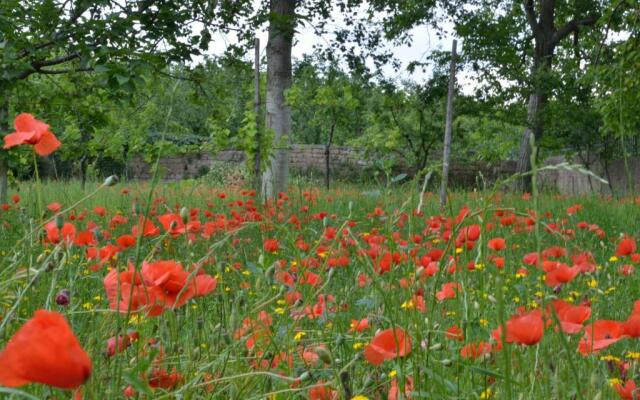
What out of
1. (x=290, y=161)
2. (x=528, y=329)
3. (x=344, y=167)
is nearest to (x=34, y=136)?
(x=528, y=329)

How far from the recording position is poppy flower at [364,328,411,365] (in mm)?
1019

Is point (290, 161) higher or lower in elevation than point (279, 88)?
lower

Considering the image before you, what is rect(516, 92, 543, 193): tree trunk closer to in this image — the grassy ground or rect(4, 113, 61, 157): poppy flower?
the grassy ground

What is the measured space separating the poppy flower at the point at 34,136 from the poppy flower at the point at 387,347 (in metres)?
0.66

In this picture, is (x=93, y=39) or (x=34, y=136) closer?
(x=34, y=136)

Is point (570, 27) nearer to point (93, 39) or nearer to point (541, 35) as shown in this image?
point (541, 35)

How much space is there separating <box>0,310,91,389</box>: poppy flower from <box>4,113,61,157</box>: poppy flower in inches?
29.3

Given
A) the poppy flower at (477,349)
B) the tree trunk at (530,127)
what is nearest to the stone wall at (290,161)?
the tree trunk at (530,127)

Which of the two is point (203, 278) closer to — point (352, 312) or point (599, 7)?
point (352, 312)

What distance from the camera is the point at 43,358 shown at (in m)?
0.58

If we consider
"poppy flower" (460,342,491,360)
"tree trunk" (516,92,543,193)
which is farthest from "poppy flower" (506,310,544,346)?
"tree trunk" (516,92,543,193)

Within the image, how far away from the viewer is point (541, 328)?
1.02m

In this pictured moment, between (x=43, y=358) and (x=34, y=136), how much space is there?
810 millimetres

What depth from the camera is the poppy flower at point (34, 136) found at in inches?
50.3
